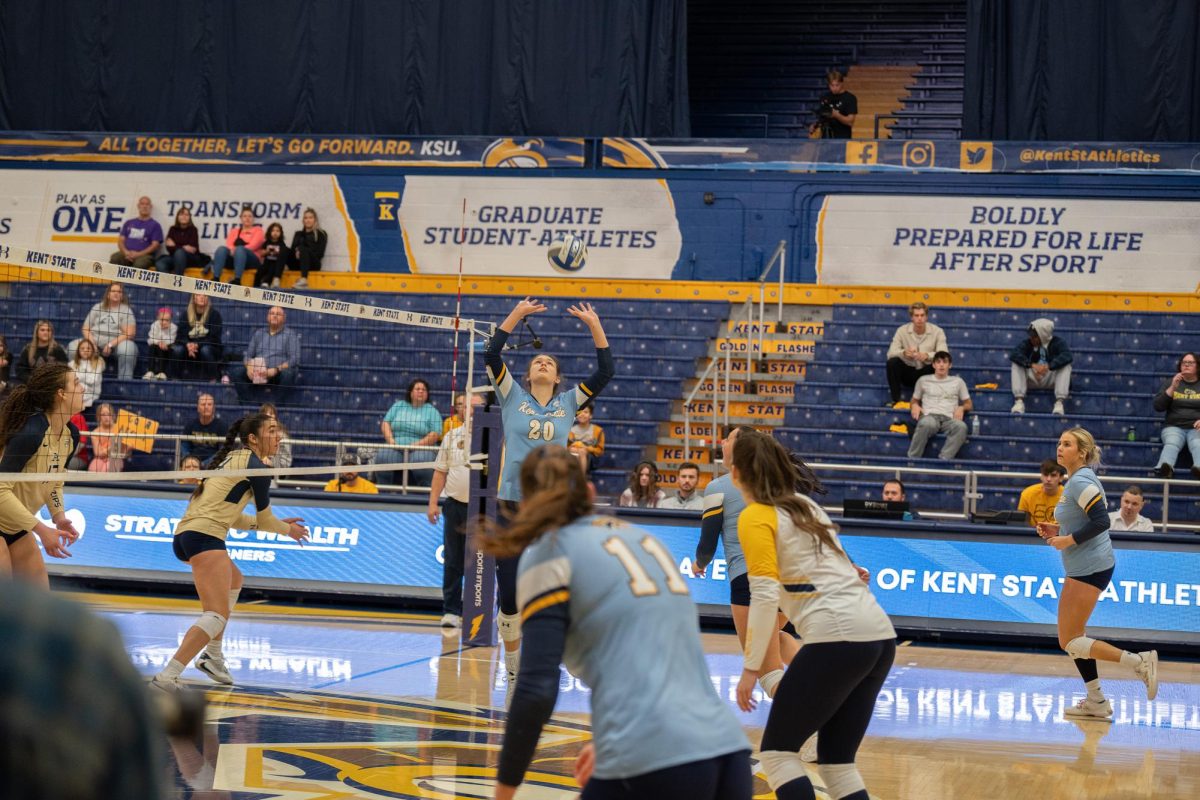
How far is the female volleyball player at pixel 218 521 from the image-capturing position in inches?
328

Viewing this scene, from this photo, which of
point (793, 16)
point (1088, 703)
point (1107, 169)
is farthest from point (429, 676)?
point (793, 16)

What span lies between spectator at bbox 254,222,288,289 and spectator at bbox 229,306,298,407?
7.66 ft

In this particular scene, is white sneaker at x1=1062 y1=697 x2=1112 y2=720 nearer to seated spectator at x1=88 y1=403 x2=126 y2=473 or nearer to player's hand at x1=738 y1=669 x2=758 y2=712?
player's hand at x1=738 y1=669 x2=758 y2=712

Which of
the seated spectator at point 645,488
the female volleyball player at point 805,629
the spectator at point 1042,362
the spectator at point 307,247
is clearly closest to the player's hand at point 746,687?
the female volleyball player at point 805,629

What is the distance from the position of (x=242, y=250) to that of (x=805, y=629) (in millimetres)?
16054

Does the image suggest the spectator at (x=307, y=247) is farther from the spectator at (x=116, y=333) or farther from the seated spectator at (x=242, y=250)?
the spectator at (x=116, y=333)

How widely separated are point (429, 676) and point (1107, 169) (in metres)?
12.9

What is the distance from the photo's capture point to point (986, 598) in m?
12.2

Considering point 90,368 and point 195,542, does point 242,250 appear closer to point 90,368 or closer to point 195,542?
point 90,368

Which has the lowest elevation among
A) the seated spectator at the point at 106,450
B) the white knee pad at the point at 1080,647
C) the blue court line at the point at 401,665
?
the blue court line at the point at 401,665

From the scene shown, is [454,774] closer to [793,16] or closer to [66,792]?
[66,792]

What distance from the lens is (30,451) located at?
24.4 ft

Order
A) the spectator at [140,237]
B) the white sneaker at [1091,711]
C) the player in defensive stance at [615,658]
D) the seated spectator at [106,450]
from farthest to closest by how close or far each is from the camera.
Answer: the spectator at [140,237], the seated spectator at [106,450], the white sneaker at [1091,711], the player in defensive stance at [615,658]

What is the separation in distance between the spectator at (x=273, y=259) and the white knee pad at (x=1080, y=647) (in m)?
13.2
